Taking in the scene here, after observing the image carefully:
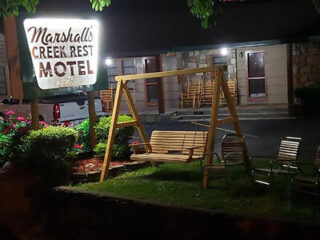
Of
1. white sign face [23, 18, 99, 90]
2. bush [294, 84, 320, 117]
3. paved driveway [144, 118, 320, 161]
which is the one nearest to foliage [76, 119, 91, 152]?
white sign face [23, 18, 99, 90]

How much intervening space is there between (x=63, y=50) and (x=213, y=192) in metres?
4.66

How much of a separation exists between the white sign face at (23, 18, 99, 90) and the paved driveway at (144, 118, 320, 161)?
426 cm

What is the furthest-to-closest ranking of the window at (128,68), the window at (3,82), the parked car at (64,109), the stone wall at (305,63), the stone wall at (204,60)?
the window at (3,82) → the window at (128,68) → the stone wall at (204,60) → the stone wall at (305,63) → the parked car at (64,109)

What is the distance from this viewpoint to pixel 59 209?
29.8 feet

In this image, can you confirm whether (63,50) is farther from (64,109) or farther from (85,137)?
(64,109)

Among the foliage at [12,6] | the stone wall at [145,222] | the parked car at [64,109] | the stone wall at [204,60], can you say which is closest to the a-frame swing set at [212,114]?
the stone wall at [145,222]

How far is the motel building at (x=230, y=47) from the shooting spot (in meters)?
17.5

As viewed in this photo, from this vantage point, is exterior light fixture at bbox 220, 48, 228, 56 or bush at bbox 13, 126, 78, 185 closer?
bush at bbox 13, 126, 78, 185

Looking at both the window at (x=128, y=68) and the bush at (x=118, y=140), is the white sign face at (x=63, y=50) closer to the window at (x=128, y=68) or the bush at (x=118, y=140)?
the bush at (x=118, y=140)

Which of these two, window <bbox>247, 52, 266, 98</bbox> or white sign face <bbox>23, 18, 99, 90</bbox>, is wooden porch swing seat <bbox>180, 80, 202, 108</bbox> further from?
white sign face <bbox>23, 18, 99, 90</bbox>

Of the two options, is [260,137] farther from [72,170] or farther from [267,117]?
[72,170]

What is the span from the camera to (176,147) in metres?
10.2

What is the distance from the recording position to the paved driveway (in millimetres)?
12418

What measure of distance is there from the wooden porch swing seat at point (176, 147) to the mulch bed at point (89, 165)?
1039 mm
